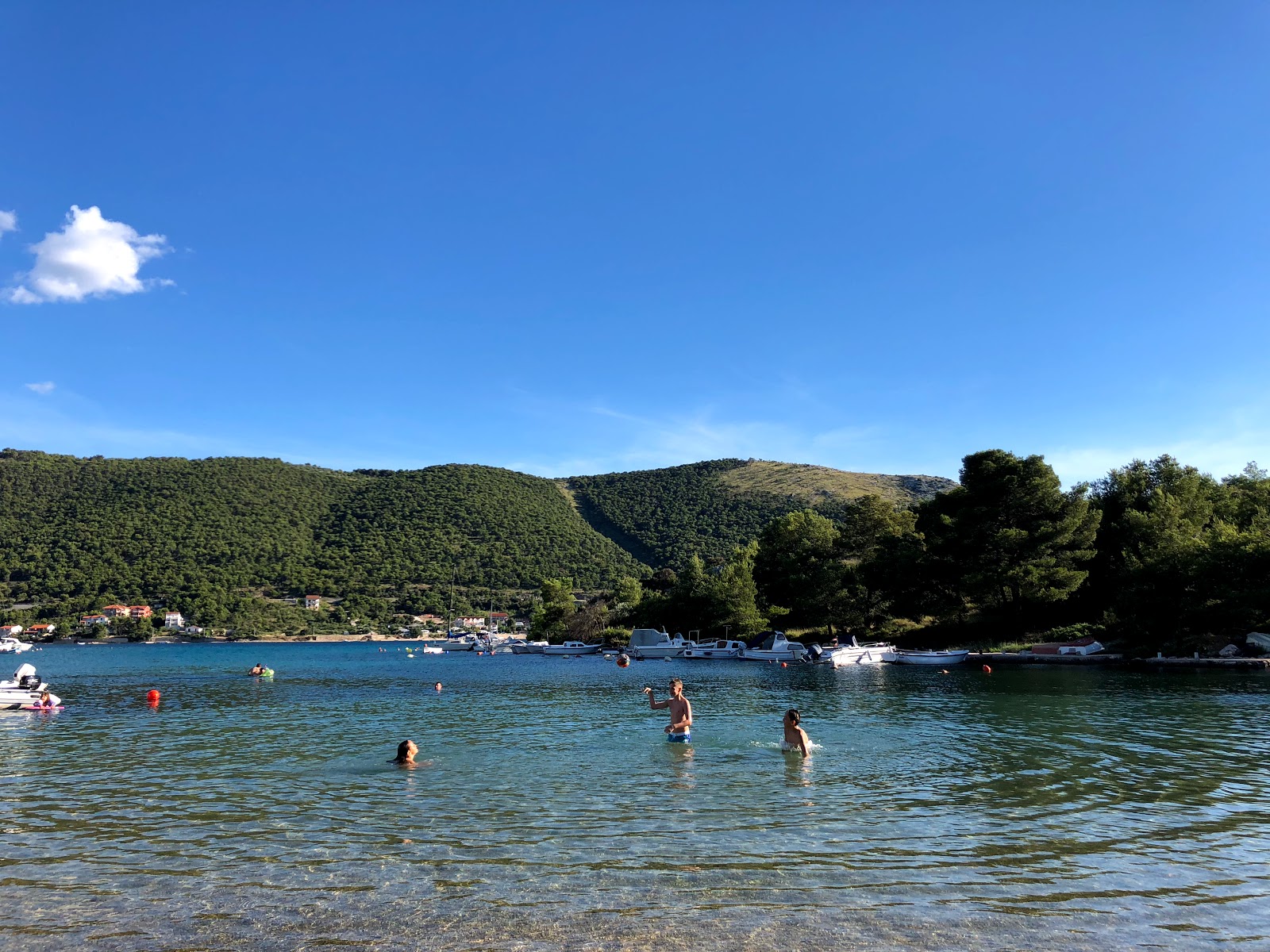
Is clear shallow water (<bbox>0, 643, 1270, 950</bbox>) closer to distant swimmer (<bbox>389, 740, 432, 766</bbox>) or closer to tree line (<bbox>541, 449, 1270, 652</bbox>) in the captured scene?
distant swimmer (<bbox>389, 740, 432, 766</bbox>)

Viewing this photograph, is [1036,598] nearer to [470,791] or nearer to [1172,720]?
[1172,720]

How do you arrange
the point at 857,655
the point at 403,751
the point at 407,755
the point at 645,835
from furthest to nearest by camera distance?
the point at 857,655, the point at 403,751, the point at 407,755, the point at 645,835

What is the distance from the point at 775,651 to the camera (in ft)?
233

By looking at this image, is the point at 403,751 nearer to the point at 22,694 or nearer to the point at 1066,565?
the point at 22,694

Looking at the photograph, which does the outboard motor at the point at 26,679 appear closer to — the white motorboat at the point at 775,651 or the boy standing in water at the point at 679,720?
the boy standing in water at the point at 679,720

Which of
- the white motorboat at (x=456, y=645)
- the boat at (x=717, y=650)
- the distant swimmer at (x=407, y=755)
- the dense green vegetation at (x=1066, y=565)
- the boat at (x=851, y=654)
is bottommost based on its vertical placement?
Result: the white motorboat at (x=456, y=645)

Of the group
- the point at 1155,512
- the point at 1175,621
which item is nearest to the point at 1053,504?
the point at 1155,512

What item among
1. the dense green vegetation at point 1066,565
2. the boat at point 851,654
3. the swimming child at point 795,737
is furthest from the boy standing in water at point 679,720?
the boat at point 851,654

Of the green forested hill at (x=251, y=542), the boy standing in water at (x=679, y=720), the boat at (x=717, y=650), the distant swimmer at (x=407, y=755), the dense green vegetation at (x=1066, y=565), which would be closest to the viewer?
the distant swimmer at (x=407, y=755)

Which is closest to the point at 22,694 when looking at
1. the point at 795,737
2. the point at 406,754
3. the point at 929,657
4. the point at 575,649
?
the point at 406,754

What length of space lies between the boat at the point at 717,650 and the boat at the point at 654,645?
583 millimetres

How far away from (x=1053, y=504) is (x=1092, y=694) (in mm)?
34214

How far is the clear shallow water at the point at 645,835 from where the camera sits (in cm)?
821

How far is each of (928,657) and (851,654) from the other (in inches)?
218
